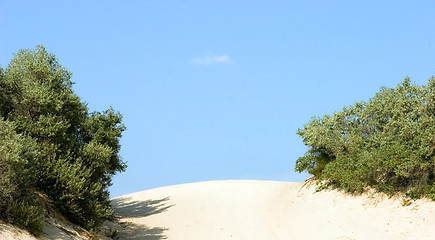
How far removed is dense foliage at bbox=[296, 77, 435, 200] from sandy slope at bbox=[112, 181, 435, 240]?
1109mm

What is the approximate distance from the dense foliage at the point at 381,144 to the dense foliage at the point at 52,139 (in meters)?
13.9

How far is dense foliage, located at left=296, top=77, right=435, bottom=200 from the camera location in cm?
2417

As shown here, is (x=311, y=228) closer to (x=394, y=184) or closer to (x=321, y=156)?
(x=394, y=184)

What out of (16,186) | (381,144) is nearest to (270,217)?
(381,144)

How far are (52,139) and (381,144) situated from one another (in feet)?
59.2

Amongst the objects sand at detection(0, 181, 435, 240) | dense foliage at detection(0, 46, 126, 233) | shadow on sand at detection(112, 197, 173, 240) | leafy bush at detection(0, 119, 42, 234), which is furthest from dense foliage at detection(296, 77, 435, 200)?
leafy bush at detection(0, 119, 42, 234)

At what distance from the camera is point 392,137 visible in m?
27.1

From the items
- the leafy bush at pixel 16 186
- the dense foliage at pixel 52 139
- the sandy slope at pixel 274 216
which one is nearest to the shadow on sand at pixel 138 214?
the sandy slope at pixel 274 216

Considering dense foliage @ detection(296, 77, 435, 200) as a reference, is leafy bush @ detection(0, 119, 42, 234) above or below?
below

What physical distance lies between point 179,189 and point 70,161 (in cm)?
1575

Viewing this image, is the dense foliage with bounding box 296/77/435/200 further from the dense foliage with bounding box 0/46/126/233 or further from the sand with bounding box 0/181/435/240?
the dense foliage with bounding box 0/46/126/233

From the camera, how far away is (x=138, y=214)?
95.1 feet

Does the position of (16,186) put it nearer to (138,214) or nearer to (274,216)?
(138,214)

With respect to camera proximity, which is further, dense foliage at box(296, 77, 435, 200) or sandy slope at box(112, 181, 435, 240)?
dense foliage at box(296, 77, 435, 200)
